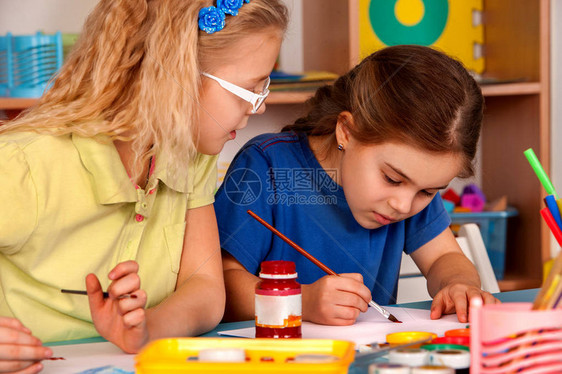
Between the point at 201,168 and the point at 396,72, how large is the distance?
361 millimetres

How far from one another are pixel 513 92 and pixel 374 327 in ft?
3.75

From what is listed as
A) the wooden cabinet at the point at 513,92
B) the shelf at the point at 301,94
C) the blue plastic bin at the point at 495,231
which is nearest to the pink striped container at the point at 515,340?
the shelf at the point at 301,94

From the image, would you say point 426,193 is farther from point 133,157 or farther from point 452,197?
point 452,197

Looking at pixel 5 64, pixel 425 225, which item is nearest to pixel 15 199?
pixel 425 225

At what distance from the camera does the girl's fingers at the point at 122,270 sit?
67 cm

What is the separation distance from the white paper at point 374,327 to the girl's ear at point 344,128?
0.33 meters

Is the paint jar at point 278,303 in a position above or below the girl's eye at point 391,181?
below

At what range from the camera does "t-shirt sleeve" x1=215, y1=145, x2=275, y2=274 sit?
1.13 metres

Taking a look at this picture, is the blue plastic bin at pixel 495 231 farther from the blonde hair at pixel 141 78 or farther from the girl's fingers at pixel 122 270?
the girl's fingers at pixel 122 270

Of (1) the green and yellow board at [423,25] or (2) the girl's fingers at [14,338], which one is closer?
(2) the girl's fingers at [14,338]

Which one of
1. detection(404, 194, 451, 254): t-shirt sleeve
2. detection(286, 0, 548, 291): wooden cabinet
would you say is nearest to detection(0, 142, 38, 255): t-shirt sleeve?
detection(404, 194, 451, 254): t-shirt sleeve

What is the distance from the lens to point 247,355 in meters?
0.61

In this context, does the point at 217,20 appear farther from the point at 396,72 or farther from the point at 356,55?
the point at 356,55

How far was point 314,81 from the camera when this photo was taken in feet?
5.37
